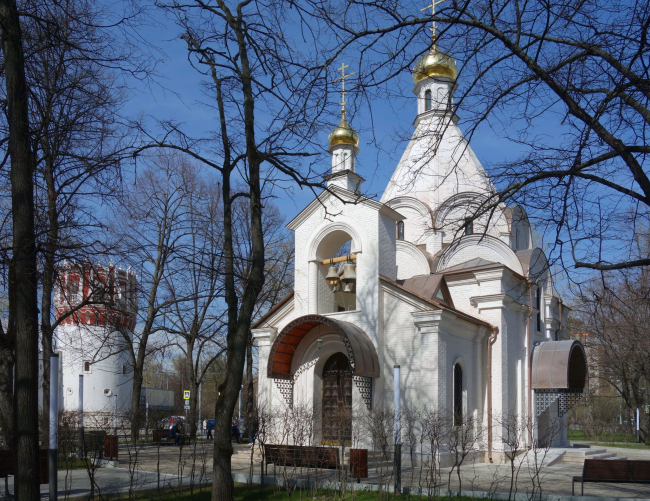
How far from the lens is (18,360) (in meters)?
7.00

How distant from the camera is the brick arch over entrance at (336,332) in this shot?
53.0 ft

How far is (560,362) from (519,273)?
3.01 metres

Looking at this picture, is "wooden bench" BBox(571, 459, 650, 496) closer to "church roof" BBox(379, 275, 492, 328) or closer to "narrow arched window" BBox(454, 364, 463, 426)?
"church roof" BBox(379, 275, 492, 328)

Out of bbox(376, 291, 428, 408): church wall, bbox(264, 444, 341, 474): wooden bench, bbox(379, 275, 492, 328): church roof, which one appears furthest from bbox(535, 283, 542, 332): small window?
bbox(264, 444, 341, 474): wooden bench

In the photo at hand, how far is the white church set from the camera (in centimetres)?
1695

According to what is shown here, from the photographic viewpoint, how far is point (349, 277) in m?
18.4

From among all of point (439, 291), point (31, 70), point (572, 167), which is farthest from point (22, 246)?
point (439, 291)

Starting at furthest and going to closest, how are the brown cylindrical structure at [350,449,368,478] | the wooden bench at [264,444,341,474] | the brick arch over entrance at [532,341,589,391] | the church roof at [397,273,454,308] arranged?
1. the brick arch over entrance at [532,341,589,391]
2. the church roof at [397,273,454,308]
3. the brown cylindrical structure at [350,449,368,478]
4. the wooden bench at [264,444,341,474]

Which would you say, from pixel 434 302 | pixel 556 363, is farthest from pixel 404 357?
pixel 556 363

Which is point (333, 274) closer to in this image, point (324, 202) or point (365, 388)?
point (324, 202)

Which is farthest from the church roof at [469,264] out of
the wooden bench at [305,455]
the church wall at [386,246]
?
the wooden bench at [305,455]

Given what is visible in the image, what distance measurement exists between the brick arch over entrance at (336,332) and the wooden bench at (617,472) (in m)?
6.24

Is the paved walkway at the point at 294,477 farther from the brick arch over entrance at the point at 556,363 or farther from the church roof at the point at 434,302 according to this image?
the church roof at the point at 434,302

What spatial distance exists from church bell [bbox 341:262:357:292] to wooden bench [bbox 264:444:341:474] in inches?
261
